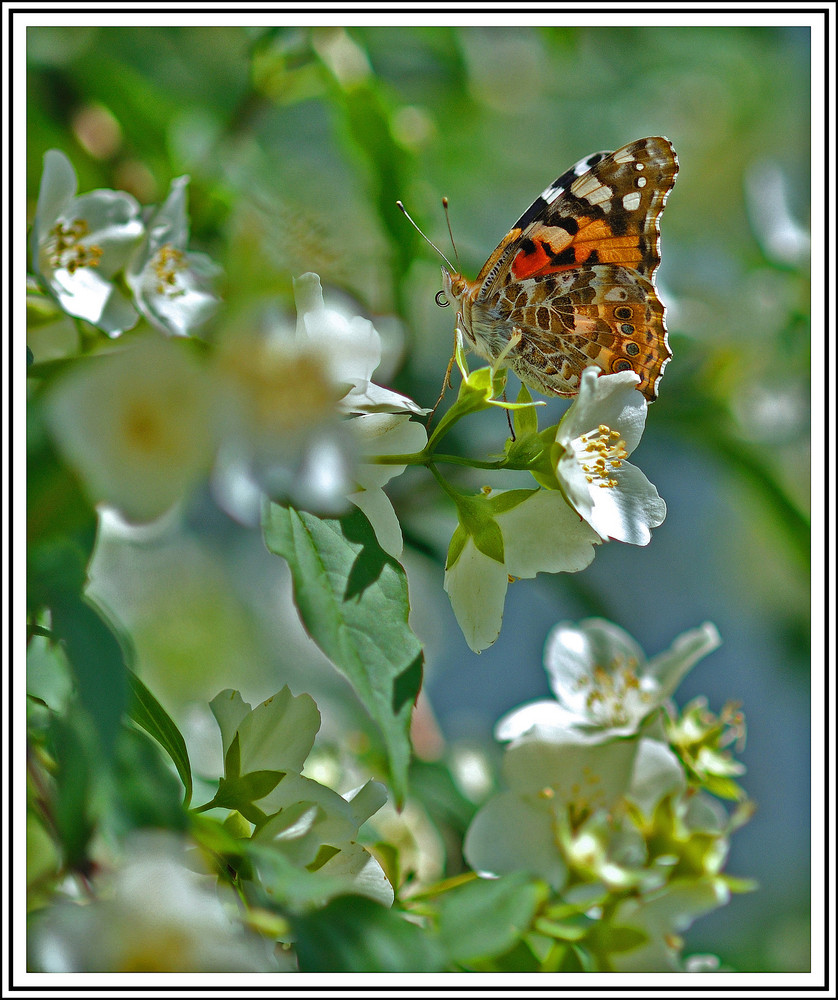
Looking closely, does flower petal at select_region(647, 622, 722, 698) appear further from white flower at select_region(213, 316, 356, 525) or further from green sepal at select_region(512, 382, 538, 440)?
white flower at select_region(213, 316, 356, 525)

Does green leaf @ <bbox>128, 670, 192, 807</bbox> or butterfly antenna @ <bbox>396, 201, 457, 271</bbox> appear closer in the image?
green leaf @ <bbox>128, 670, 192, 807</bbox>

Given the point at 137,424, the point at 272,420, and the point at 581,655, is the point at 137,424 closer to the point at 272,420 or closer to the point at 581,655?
the point at 272,420

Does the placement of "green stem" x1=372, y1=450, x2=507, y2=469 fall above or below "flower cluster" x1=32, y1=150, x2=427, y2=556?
above

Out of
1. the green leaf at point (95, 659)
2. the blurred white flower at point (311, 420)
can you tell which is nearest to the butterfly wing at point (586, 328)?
the blurred white flower at point (311, 420)

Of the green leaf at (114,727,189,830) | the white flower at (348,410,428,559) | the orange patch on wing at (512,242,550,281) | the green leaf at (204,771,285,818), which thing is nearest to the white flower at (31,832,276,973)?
the green leaf at (114,727,189,830)

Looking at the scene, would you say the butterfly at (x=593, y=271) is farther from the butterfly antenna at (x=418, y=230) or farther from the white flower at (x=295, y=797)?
the white flower at (x=295, y=797)

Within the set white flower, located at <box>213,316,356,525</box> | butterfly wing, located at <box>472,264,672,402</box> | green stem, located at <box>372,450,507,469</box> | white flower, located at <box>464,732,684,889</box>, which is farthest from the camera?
butterfly wing, located at <box>472,264,672,402</box>

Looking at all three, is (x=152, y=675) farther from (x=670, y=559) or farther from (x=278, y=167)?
(x=670, y=559)
